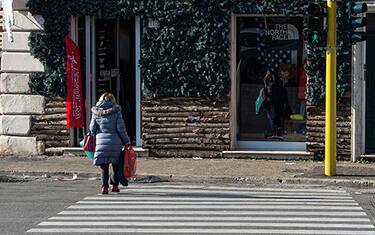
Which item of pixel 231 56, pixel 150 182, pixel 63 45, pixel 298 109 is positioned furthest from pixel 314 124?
pixel 63 45

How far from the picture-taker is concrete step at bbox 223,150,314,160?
19203 millimetres

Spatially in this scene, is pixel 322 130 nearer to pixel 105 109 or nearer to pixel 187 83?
pixel 187 83

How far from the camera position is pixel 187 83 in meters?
19.6

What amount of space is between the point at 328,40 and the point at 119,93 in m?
5.69

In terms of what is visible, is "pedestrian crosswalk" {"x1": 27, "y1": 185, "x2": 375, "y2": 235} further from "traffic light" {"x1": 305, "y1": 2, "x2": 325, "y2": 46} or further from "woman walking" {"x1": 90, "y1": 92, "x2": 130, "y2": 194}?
"traffic light" {"x1": 305, "y1": 2, "x2": 325, "y2": 46}

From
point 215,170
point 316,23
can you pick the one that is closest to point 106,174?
point 215,170

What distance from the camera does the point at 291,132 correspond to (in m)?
19.8

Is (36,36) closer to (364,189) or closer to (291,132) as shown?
(291,132)

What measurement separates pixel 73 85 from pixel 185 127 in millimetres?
2629

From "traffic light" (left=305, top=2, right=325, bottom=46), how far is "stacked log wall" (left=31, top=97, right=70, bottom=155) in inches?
246

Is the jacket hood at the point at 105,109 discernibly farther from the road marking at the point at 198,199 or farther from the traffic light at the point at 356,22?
the traffic light at the point at 356,22

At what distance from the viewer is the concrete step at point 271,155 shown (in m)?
19.2

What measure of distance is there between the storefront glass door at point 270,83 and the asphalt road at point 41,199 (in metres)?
3.64

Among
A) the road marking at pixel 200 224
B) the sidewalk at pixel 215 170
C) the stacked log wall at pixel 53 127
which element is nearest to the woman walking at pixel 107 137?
the sidewalk at pixel 215 170
